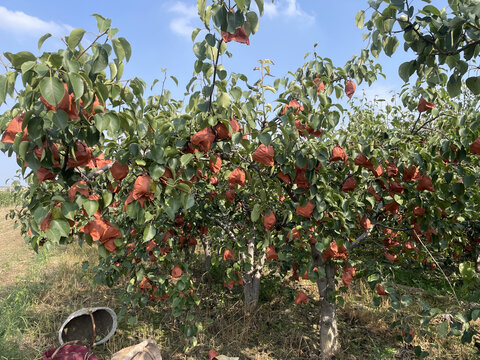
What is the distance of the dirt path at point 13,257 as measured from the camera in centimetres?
595

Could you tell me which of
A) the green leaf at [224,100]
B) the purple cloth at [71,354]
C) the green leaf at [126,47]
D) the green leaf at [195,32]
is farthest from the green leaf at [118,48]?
the purple cloth at [71,354]

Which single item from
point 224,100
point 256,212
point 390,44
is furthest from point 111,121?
point 390,44

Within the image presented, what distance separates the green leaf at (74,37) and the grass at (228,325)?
98.9 inches

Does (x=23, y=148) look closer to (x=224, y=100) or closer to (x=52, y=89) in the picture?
(x=52, y=89)

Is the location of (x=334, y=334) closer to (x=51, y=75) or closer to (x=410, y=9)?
(x=410, y=9)

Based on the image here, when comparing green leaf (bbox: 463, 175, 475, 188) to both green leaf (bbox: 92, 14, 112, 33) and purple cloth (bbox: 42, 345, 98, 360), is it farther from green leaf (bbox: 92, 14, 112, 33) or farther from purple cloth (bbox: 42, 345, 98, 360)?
purple cloth (bbox: 42, 345, 98, 360)

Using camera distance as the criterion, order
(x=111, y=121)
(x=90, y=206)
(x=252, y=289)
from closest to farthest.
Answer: (x=111, y=121) < (x=90, y=206) < (x=252, y=289)

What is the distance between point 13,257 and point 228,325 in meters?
6.36

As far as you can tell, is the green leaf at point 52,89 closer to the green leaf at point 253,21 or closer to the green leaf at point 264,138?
the green leaf at point 253,21

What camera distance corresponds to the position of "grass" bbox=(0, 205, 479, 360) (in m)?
3.33

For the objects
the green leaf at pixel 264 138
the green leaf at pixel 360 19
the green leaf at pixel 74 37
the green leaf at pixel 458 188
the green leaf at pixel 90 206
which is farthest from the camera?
the green leaf at pixel 458 188

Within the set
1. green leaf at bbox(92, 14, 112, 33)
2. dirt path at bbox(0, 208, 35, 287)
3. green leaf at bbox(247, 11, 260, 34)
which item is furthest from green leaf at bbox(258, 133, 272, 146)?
dirt path at bbox(0, 208, 35, 287)

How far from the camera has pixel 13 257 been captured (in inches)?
288

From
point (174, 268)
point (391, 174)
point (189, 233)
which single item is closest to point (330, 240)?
point (391, 174)
